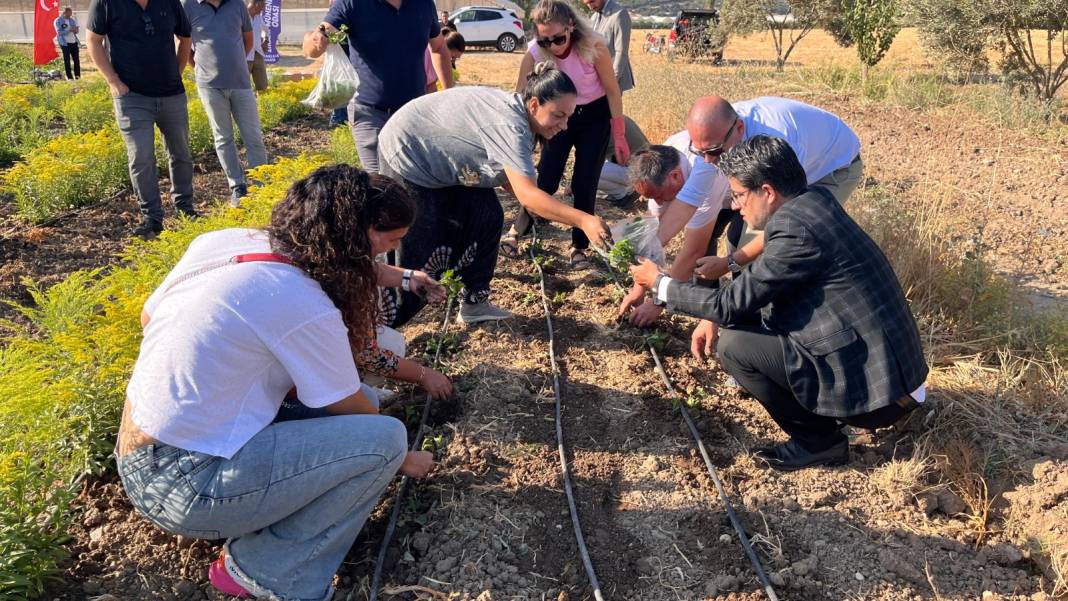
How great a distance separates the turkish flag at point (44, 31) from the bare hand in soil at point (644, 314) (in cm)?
1141

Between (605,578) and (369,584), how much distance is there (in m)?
0.79

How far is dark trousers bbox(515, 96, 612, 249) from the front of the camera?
460 cm

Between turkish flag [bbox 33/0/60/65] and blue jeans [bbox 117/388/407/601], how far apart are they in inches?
470

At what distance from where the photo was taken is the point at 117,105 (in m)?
5.00

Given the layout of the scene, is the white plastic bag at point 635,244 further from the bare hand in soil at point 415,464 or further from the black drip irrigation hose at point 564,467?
the bare hand in soil at point 415,464

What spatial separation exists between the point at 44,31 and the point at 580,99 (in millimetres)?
11028

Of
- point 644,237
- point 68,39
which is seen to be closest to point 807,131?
point 644,237

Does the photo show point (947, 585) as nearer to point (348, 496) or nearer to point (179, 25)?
point (348, 496)

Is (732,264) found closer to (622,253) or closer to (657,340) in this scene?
(622,253)

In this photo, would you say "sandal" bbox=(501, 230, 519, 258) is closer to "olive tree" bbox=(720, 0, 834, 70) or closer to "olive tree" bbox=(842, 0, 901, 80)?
"olive tree" bbox=(842, 0, 901, 80)

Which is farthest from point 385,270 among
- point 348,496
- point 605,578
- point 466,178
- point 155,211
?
point 155,211

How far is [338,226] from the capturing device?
2.09 m

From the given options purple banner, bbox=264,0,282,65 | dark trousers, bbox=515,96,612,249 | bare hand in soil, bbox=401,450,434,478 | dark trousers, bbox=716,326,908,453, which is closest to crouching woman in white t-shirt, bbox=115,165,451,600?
bare hand in soil, bbox=401,450,434,478

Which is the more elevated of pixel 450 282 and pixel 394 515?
pixel 450 282
